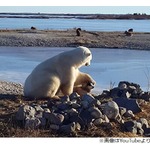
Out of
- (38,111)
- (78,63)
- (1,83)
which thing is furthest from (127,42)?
(38,111)

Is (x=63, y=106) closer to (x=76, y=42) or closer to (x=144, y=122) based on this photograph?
(x=144, y=122)

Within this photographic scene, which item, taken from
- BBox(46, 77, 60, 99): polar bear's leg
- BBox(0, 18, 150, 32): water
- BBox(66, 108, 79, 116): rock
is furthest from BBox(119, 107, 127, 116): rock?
BBox(0, 18, 150, 32): water

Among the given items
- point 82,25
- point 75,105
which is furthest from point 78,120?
point 82,25

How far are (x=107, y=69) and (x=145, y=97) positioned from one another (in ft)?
25.4

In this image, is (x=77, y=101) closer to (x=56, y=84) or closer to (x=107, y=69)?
(x=56, y=84)

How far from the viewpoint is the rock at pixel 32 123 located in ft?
18.6

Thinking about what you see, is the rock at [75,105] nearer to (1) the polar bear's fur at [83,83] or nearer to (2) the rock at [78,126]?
(2) the rock at [78,126]

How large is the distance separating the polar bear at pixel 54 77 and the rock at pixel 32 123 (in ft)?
7.61

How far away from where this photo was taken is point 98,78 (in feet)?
43.7

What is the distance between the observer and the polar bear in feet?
26.5

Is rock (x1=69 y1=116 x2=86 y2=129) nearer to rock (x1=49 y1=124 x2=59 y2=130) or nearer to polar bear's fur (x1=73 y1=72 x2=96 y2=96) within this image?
rock (x1=49 y1=124 x2=59 y2=130)

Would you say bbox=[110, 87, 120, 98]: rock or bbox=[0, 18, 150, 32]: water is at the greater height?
bbox=[110, 87, 120, 98]: rock

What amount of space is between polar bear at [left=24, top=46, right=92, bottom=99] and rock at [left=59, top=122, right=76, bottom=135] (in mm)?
2446

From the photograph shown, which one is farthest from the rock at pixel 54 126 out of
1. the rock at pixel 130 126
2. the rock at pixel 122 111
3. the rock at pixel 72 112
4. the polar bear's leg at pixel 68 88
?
the polar bear's leg at pixel 68 88
